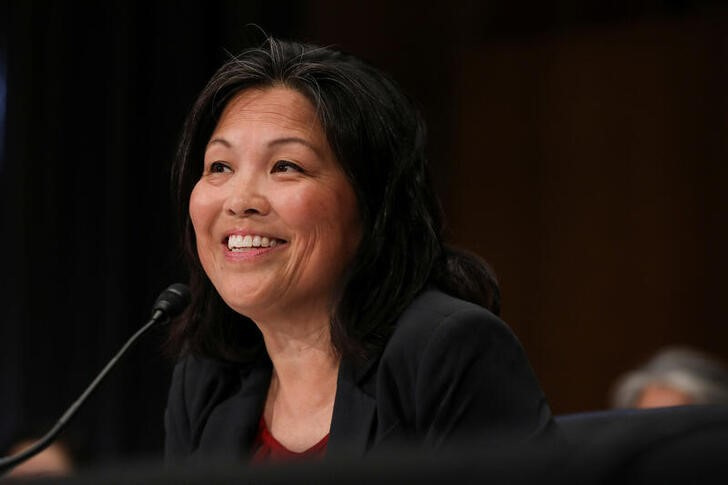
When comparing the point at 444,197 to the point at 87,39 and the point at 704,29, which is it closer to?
the point at 704,29

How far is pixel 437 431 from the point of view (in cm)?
135

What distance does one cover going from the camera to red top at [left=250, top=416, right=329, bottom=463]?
1461 mm

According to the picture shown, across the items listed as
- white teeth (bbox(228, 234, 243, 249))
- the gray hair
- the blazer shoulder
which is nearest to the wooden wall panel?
the gray hair

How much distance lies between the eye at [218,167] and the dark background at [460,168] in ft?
6.40

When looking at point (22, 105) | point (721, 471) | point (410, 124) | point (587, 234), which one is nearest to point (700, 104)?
point (587, 234)

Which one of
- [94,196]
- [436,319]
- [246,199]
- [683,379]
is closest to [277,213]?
[246,199]

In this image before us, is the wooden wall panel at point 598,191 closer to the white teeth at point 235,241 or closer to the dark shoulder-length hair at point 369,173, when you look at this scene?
the dark shoulder-length hair at point 369,173

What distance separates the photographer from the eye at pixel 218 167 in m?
1.52

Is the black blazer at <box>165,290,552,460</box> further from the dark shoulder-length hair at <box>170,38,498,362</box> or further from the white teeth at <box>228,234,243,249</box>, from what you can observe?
the white teeth at <box>228,234,243,249</box>

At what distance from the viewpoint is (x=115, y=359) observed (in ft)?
4.72

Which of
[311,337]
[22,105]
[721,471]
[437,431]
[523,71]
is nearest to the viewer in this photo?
[721,471]

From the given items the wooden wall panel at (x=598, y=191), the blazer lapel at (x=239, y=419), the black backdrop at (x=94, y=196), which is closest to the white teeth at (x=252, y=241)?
the blazer lapel at (x=239, y=419)

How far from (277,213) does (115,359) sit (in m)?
0.28

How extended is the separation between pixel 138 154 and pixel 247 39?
0.52 m
